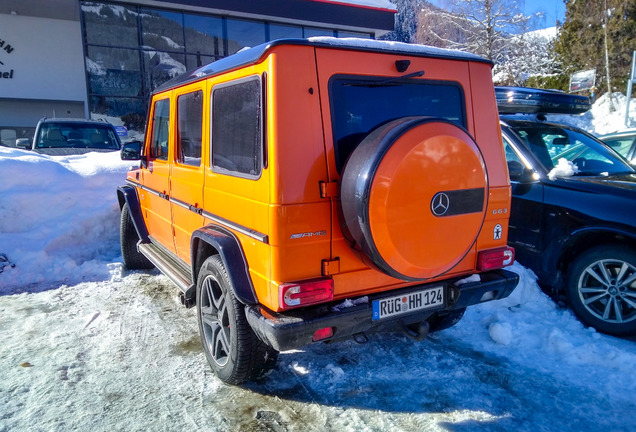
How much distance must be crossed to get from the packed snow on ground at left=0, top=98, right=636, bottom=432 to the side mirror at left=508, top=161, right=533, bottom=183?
0.88 meters

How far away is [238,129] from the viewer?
9.62 ft

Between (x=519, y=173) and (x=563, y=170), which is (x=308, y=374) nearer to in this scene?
(x=519, y=173)

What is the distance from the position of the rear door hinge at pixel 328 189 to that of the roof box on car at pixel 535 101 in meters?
3.49

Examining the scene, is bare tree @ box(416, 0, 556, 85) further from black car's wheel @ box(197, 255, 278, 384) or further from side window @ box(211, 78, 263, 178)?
black car's wheel @ box(197, 255, 278, 384)

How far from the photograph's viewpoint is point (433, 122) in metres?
2.52

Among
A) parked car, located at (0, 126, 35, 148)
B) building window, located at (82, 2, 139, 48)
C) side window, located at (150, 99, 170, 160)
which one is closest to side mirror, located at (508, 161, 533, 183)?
side window, located at (150, 99, 170, 160)

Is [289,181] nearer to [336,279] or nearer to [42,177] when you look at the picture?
[336,279]

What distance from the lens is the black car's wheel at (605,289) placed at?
3725 mm

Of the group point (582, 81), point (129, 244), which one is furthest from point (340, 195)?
point (582, 81)

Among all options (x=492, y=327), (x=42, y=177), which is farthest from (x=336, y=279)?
(x=42, y=177)

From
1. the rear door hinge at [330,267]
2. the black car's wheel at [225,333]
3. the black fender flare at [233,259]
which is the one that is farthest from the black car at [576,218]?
the black fender flare at [233,259]

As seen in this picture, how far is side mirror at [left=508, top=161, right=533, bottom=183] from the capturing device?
452cm

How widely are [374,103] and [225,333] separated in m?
1.83

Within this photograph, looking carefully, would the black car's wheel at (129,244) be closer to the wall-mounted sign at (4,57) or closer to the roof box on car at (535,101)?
the roof box on car at (535,101)
